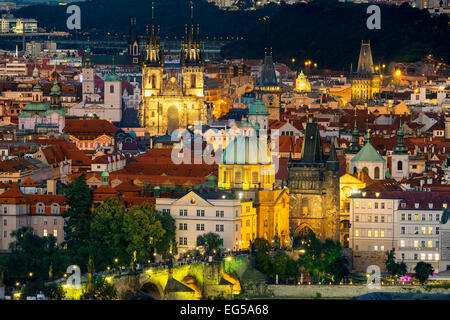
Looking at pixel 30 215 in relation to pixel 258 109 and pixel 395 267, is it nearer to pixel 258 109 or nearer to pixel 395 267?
pixel 395 267

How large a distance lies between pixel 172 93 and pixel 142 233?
5381cm

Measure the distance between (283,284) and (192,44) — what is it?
56.3 meters

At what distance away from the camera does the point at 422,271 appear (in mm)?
74938

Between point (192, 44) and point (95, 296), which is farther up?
point (192, 44)

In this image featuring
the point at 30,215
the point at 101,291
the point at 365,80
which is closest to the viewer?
the point at 101,291

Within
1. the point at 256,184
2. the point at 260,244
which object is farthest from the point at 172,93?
the point at 260,244

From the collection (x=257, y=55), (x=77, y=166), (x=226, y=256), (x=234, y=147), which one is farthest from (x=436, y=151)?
(x=257, y=55)

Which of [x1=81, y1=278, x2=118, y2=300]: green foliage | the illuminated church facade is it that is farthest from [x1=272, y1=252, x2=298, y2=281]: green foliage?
the illuminated church facade

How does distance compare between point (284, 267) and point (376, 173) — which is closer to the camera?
point (284, 267)

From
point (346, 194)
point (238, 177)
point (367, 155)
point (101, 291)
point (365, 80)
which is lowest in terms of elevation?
point (101, 291)

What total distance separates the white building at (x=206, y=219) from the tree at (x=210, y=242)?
1.52 feet

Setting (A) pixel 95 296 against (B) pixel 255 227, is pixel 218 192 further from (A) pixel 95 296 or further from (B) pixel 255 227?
(A) pixel 95 296

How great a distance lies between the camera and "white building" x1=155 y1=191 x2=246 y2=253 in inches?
3059
